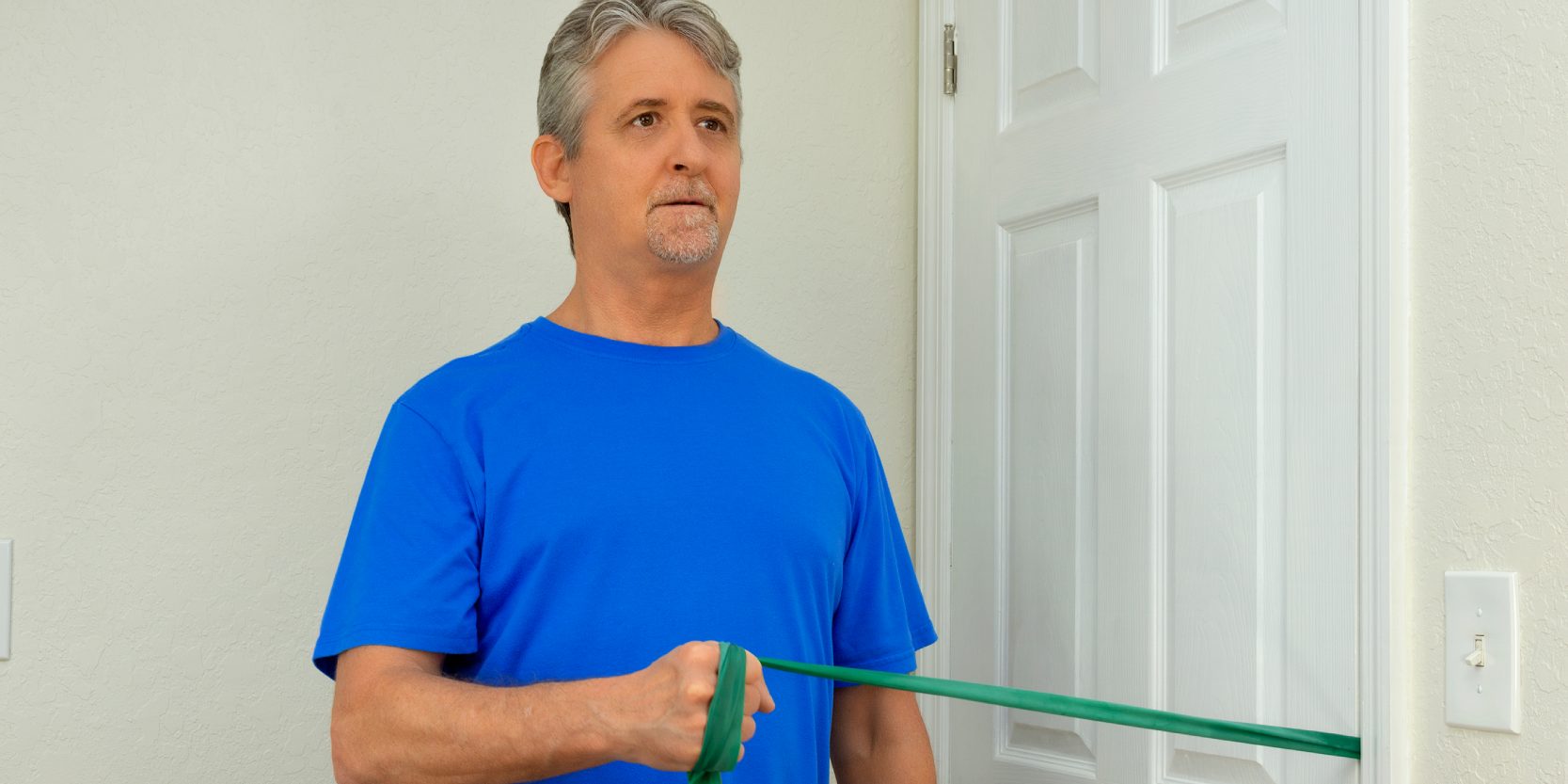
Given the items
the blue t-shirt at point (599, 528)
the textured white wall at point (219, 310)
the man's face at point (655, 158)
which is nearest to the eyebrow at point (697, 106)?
the man's face at point (655, 158)

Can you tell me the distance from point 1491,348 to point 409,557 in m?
0.94

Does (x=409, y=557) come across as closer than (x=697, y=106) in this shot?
Yes

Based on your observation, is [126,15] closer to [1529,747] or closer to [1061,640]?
[1061,640]

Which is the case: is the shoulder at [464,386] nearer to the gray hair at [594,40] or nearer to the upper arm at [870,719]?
the gray hair at [594,40]

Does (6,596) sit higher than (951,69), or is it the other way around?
(951,69)

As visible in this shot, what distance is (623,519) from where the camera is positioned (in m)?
1.31

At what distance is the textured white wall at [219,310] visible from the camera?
59.2 inches

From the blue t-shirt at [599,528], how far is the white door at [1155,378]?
344 mm

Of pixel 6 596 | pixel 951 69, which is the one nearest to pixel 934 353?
pixel 951 69

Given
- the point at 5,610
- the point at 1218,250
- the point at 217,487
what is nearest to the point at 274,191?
the point at 217,487

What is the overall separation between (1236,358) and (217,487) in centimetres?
113

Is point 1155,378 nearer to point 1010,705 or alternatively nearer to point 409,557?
point 1010,705

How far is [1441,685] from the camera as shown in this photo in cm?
118

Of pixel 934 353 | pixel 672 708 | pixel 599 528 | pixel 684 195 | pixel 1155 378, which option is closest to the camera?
pixel 672 708
